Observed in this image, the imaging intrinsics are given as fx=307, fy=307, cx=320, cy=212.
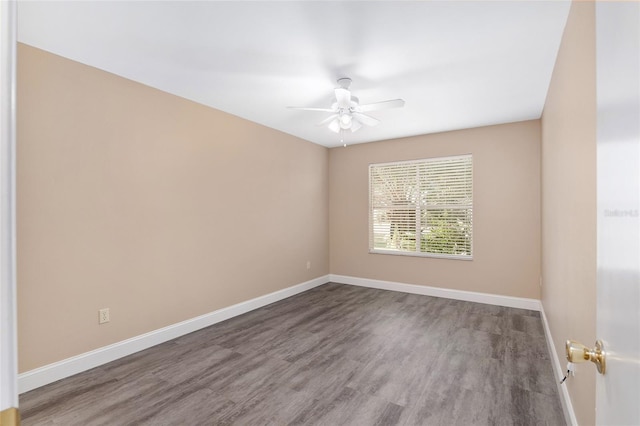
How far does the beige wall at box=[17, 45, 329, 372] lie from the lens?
2.29 metres

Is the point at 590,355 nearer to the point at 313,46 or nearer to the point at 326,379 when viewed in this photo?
the point at 326,379

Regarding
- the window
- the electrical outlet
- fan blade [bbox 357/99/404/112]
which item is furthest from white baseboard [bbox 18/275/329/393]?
fan blade [bbox 357/99/404/112]

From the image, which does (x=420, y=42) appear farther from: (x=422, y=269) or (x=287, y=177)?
(x=422, y=269)

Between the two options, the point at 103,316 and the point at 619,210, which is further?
the point at 103,316

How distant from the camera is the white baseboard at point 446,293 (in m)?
4.09

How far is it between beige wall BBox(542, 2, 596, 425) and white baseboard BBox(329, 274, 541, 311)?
6.24ft

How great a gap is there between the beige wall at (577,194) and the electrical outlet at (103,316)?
11.0 ft

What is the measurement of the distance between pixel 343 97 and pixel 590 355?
8.19 ft

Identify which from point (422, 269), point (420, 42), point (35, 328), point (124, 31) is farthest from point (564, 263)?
point (35, 328)

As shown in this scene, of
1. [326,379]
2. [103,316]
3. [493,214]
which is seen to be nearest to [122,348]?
[103,316]

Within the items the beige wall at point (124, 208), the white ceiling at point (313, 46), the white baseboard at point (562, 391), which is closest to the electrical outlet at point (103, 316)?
the beige wall at point (124, 208)

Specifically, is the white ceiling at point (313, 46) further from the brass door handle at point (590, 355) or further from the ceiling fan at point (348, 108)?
the brass door handle at point (590, 355)

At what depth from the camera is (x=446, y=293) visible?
4.59 meters

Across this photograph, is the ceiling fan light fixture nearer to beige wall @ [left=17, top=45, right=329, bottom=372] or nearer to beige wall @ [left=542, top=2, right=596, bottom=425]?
beige wall @ [left=17, top=45, right=329, bottom=372]
